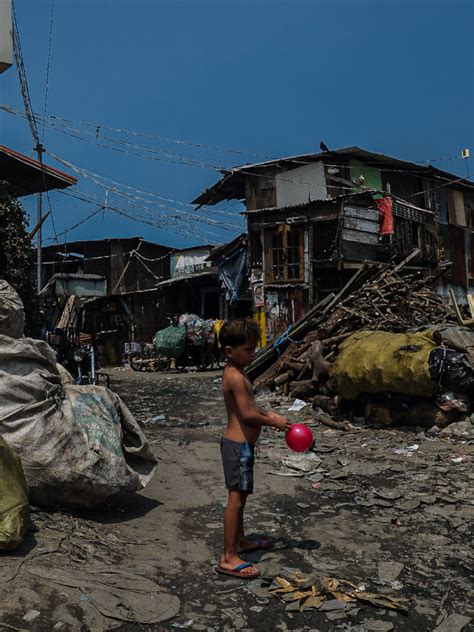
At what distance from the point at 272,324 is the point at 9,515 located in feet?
61.4

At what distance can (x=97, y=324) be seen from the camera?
91.5 feet

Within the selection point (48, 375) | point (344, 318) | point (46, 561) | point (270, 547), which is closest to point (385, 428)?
point (344, 318)

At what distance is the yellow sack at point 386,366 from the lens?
22.6ft

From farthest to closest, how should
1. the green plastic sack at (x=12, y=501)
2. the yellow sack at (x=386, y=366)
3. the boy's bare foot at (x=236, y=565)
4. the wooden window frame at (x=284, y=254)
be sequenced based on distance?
the wooden window frame at (x=284, y=254), the yellow sack at (x=386, y=366), the boy's bare foot at (x=236, y=565), the green plastic sack at (x=12, y=501)

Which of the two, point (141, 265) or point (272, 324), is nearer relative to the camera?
Result: point (272, 324)

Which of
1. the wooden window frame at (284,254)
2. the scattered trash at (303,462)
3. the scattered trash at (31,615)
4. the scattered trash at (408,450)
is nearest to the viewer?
the scattered trash at (31,615)

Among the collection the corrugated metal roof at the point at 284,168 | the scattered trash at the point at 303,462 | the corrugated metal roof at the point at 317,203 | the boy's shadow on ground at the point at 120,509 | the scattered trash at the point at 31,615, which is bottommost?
the scattered trash at the point at 303,462

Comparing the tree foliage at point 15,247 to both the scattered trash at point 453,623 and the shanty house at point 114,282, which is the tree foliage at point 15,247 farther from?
the shanty house at point 114,282

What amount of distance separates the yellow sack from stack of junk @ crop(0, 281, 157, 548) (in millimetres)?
4269

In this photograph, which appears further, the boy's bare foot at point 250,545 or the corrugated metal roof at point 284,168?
the corrugated metal roof at point 284,168

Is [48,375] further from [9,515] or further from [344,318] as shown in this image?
[344,318]

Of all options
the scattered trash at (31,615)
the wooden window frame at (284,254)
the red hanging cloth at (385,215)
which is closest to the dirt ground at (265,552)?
the scattered trash at (31,615)

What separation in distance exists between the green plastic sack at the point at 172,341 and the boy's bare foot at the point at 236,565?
15440 millimetres

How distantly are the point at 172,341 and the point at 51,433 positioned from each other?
1508cm
